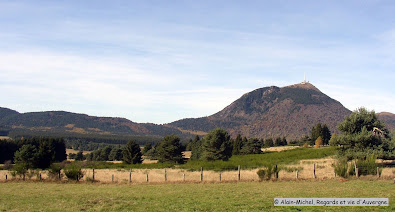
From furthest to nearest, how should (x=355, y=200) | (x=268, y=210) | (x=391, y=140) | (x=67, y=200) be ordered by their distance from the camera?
1. (x=391, y=140)
2. (x=67, y=200)
3. (x=355, y=200)
4. (x=268, y=210)

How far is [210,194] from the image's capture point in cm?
2200

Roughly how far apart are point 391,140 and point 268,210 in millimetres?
30737

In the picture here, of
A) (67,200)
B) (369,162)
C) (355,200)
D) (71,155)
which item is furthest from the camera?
(71,155)

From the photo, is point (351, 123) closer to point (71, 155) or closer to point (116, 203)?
point (116, 203)

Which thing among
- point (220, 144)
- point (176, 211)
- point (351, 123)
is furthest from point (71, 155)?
point (176, 211)

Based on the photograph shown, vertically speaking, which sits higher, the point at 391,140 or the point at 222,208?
the point at 391,140

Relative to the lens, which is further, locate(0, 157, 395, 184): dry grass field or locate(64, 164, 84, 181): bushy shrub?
locate(64, 164, 84, 181): bushy shrub

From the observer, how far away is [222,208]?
16.5 meters

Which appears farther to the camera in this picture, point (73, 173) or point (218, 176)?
point (218, 176)

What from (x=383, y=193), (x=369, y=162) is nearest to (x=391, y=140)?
(x=369, y=162)

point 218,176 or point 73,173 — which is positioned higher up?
point 73,173

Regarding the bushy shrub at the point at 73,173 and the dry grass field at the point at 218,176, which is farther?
the bushy shrub at the point at 73,173

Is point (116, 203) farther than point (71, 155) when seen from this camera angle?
No

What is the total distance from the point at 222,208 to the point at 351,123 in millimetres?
30111
